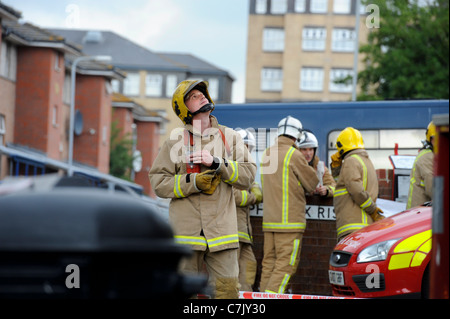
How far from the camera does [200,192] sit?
6590 mm

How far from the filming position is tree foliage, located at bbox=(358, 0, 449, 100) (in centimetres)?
3144

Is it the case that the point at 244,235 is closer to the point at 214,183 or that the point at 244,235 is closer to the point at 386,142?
the point at 214,183

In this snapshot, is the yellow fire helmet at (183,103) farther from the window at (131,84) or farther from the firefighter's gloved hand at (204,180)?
the window at (131,84)

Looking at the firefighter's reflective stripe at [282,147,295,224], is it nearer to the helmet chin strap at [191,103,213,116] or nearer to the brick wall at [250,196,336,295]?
the brick wall at [250,196,336,295]

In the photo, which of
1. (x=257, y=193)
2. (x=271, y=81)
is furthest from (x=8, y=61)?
(x=271, y=81)

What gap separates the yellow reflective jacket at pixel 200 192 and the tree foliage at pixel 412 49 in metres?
25.2

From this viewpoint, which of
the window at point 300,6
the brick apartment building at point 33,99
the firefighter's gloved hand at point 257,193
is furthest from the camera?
the window at point 300,6

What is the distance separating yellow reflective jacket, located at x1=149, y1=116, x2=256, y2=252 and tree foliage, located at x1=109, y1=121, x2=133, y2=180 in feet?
201

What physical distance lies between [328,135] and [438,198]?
13.3 meters

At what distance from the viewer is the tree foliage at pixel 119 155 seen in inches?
2670

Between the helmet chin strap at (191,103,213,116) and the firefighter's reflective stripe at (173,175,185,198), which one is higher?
the helmet chin strap at (191,103,213,116)

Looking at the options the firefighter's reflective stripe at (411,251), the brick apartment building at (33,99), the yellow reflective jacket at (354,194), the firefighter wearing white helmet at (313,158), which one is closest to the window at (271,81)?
the brick apartment building at (33,99)

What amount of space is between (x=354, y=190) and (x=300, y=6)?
7916 cm

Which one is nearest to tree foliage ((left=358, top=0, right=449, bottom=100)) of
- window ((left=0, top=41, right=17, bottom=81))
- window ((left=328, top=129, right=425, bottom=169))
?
window ((left=328, top=129, right=425, bottom=169))
